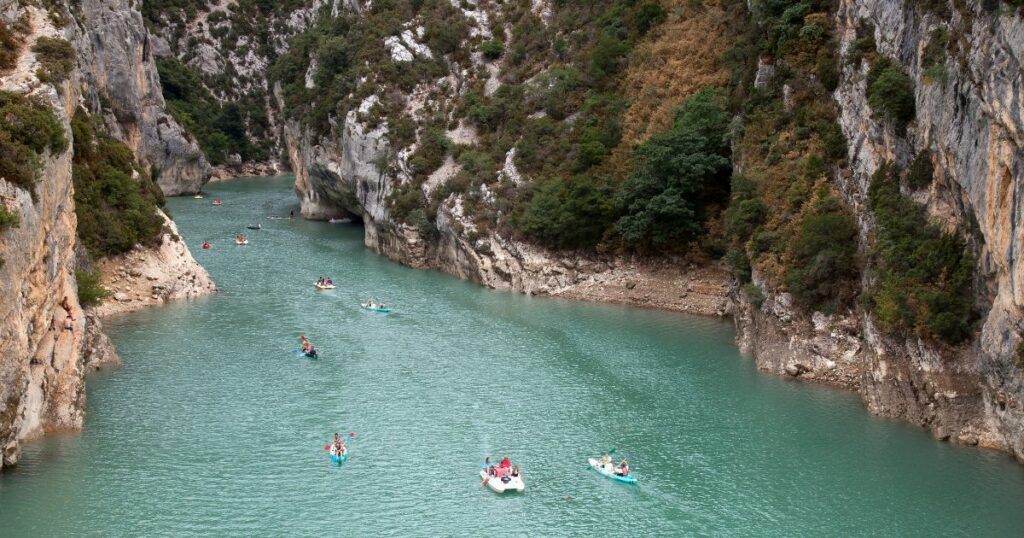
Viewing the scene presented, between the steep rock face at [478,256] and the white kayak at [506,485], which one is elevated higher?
the steep rock face at [478,256]

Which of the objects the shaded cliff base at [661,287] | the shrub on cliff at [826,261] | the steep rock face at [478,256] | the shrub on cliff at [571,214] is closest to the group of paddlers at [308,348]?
the steep rock face at [478,256]

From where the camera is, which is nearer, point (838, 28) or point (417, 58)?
point (838, 28)

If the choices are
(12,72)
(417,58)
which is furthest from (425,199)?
(12,72)

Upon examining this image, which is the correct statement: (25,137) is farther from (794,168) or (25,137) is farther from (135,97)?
(135,97)

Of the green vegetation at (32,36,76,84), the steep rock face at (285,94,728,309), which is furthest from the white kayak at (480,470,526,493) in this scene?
the steep rock face at (285,94,728,309)

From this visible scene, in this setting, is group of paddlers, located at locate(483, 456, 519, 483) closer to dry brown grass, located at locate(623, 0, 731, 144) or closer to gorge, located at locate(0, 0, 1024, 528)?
gorge, located at locate(0, 0, 1024, 528)

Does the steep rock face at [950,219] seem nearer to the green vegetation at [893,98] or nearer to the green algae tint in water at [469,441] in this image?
the green vegetation at [893,98]

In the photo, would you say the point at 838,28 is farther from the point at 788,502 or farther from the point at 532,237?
the point at 788,502
